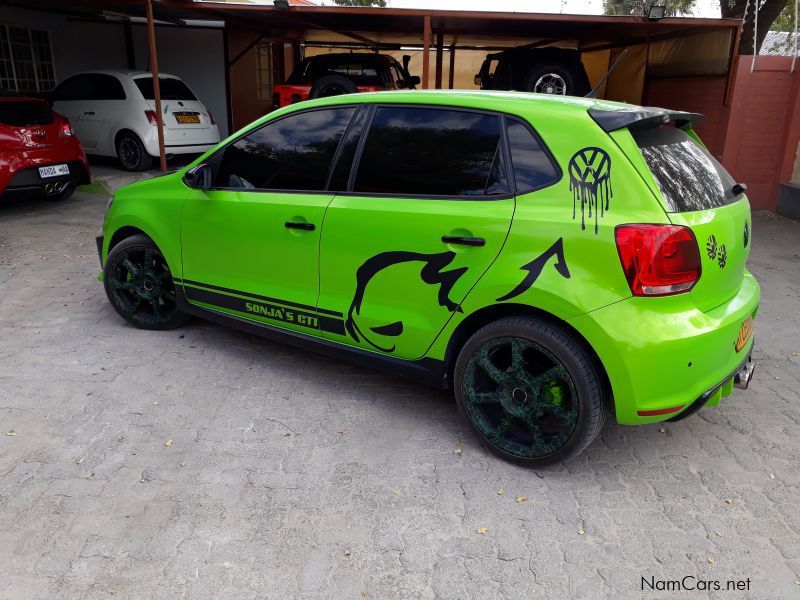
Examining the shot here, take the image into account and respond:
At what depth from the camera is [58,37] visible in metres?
14.1

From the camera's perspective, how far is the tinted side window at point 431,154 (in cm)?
305

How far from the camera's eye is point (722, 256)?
2863 mm

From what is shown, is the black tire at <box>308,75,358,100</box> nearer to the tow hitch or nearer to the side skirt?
the side skirt

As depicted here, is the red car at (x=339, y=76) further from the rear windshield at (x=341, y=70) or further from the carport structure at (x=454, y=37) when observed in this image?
the carport structure at (x=454, y=37)

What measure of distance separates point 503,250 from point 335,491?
1.34 metres

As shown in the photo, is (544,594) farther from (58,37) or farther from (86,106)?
(58,37)

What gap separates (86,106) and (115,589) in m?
10.7

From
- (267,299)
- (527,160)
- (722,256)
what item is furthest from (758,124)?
(267,299)

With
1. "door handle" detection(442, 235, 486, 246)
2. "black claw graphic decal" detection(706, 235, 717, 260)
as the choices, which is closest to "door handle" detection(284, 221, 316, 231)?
"door handle" detection(442, 235, 486, 246)

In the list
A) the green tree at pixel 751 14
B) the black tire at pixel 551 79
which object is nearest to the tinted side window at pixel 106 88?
the black tire at pixel 551 79

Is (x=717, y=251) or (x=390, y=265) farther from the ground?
(x=717, y=251)

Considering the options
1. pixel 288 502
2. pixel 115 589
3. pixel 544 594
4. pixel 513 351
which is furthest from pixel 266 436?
pixel 544 594

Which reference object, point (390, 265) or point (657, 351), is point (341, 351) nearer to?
point (390, 265)

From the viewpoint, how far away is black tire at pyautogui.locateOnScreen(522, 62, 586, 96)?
10.3 m
